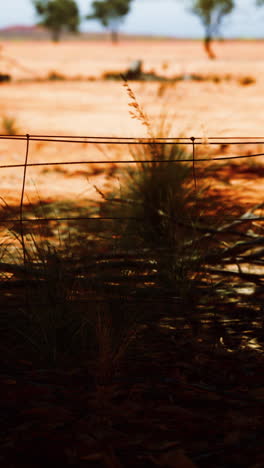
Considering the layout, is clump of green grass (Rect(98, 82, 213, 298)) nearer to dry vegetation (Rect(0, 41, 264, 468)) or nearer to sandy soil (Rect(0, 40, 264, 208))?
dry vegetation (Rect(0, 41, 264, 468))

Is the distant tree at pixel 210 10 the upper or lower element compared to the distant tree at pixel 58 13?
lower

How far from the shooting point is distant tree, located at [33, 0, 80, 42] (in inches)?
2744

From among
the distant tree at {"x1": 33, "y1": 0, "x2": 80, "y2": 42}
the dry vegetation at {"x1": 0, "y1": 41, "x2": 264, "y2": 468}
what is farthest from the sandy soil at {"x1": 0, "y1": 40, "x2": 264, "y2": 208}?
the distant tree at {"x1": 33, "y1": 0, "x2": 80, "y2": 42}

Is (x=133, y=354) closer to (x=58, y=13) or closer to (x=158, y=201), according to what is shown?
(x=158, y=201)

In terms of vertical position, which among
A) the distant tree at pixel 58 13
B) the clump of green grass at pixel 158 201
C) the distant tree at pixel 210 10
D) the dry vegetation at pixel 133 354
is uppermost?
the distant tree at pixel 58 13

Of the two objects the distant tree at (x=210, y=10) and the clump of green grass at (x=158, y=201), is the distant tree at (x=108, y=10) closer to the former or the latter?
the distant tree at (x=210, y=10)

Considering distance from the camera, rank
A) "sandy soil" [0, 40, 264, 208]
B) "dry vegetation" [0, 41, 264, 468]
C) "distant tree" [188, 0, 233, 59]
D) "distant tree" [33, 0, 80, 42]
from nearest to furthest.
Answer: "dry vegetation" [0, 41, 264, 468]
"sandy soil" [0, 40, 264, 208]
"distant tree" [188, 0, 233, 59]
"distant tree" [33, 0, 80, 42]

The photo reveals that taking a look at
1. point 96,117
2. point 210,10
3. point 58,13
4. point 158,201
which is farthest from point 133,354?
point 58,13

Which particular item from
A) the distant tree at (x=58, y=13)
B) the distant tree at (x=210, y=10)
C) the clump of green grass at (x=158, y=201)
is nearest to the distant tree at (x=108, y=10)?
the distant tree at (x=58, y=13)

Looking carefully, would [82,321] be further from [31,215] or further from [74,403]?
[31,215]

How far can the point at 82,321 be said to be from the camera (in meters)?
2.34

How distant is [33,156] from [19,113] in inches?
182

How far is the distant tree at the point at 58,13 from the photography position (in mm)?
69688

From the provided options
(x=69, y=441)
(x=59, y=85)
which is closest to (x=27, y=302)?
(x=69, y=441)
